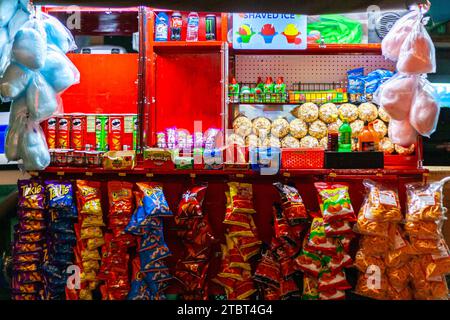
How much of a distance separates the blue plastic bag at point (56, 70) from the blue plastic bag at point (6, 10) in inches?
14.4

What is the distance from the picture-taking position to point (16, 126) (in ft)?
12.3

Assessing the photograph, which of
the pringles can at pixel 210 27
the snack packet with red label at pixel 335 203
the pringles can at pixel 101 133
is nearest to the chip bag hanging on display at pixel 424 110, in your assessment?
the snack packet with red label at pixel 335 203

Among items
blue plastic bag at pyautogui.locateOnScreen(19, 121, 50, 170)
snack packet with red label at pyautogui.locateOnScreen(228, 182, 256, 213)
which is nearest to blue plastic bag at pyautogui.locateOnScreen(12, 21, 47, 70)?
blue plastic bag at pyautogui.locateOnScreen(19, 121, 50, 170)

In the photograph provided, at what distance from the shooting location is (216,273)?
421 cm

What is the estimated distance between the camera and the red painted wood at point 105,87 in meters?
4.85

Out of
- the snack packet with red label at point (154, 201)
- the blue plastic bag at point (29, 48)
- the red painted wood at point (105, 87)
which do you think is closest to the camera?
the blue plastic bag at point (29, 48)

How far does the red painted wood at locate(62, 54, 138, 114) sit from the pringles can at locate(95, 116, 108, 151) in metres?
0.32

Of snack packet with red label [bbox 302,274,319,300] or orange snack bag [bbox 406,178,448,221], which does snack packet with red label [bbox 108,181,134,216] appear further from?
orange snack bag [bbox 406,178,448,221]

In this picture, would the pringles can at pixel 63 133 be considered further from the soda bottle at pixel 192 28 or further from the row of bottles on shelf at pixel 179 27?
the soda bottle at pixel 192 28

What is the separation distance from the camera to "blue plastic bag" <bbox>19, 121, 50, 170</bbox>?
12.2 feet

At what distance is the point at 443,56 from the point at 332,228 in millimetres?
3633

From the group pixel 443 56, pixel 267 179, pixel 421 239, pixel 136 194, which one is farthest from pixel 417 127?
pixel 443 56

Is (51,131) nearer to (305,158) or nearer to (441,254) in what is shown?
(305,158)
